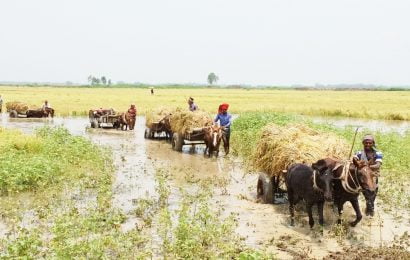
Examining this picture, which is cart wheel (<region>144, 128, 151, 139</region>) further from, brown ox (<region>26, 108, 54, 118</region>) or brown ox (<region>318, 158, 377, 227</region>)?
brown ox (<region>318, 158, 377, 227</region>)

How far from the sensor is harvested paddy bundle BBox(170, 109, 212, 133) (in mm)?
18141

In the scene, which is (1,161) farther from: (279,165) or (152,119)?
(152,119)

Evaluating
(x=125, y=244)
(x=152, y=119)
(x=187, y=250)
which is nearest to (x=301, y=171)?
(x=187, y=250)

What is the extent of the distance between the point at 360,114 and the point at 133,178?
31630 millimetres

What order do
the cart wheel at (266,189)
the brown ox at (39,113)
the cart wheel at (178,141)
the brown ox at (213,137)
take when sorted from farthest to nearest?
the brown ox at (39,113) → the cart wheel at (178,141) → the brown ox at (213,137) → the cart wheel at (266,189)

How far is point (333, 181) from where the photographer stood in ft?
26.7

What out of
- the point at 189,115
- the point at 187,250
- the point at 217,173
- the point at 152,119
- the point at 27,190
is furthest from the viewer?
the point at 152,119

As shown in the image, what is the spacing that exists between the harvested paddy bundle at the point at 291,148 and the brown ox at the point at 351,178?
121 centimetres

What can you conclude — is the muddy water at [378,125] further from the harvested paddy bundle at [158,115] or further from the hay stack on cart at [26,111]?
the hay stack on cart at [26,111]

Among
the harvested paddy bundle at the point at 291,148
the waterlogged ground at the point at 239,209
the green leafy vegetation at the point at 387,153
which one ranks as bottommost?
the waterlogged ground at the point at 239,209

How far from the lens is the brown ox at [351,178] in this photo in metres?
7.68

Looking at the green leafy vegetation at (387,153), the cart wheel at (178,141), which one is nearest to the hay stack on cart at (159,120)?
the cart wheel at (178,141)

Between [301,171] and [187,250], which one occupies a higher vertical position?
[301,171]

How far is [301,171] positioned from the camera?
8.74m
